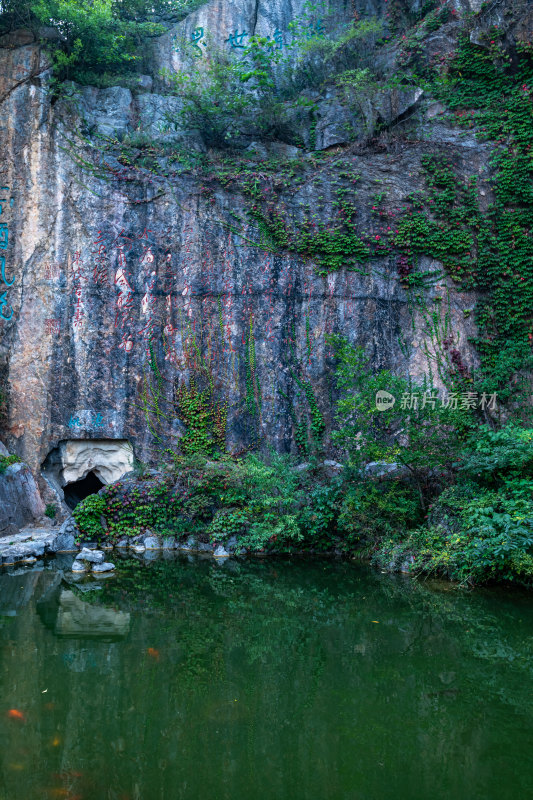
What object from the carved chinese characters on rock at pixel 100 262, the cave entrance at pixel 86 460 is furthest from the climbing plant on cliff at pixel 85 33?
the cave entrance at pixel 86 460

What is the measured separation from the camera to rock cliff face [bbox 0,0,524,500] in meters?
11.2

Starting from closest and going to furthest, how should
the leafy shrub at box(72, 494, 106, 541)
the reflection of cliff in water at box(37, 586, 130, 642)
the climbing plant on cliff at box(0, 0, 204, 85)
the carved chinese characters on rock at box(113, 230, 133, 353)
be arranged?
the reflection of cliff in water at box(37, 586, 130, 642) → the leafy shrub at box(72, 494, 106, 541) → the carved chinese characters on rock at box(113, 230, 133, 353) → the climbing plant on cliff at box(0, 0, 204, 85)

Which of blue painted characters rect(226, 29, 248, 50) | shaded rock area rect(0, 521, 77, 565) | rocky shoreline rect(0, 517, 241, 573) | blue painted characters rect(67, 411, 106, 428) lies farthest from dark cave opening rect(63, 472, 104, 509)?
blue painted characters rect(226, 29, 248, 50)

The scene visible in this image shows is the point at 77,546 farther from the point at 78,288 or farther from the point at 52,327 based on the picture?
the point at 78,288

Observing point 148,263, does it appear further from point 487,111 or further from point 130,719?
point 130,719

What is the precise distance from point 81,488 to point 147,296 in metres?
4.38

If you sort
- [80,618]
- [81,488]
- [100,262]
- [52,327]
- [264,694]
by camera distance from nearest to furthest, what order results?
[264,694]
[80,618]
[52,327]
[100,262]
[81,488]

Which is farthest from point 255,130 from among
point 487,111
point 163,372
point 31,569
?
point 31,569

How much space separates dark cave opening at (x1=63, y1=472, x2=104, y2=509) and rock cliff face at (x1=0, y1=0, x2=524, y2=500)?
1.09 metres

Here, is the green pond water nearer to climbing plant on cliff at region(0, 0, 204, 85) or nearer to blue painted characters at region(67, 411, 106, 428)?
blue painted characters at region(67, 411, 106, 428)

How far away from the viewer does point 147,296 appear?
11.4m

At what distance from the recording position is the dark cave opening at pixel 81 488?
1178cm

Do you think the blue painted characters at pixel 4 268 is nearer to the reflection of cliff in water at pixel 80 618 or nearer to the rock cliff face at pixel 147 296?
the rock cliff face at pixel 147 296

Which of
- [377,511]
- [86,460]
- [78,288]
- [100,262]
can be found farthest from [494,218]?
[86,460]
